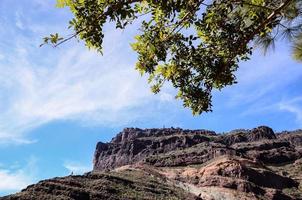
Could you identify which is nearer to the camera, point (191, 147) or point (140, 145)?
point (191, 147)

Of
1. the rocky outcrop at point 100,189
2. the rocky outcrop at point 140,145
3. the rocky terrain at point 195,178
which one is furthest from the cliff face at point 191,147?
the rocky outcrop at point 100,189

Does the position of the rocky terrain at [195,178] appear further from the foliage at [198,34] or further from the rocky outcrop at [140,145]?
the foliage at [198,34]

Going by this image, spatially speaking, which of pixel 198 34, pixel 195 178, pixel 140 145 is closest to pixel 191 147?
pixel 140 145

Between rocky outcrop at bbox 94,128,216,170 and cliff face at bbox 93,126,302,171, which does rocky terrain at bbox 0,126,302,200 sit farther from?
rocky outcrop at bbox 94,128,216,170

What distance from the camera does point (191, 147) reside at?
463 ft

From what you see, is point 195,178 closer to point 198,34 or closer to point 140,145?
point 140,145

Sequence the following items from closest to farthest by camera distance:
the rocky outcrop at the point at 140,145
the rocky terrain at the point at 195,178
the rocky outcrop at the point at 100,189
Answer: the rocky outcrop at the point at 100,189 → the rocky terrain at the point at 195,178 → the rocky outcrop at the point at 140,145

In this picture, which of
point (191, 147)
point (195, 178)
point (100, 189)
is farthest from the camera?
point (191, 147)

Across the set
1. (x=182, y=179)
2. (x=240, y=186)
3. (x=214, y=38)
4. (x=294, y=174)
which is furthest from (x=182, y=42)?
(x=294, y=174)

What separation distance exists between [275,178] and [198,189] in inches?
686

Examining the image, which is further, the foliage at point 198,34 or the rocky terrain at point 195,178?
the rocky terrain at point 195,178

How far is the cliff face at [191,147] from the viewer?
116875 millimetres

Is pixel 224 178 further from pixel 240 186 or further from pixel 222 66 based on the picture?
pixel 222 66

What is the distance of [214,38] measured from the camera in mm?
11055
